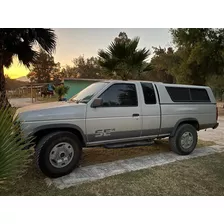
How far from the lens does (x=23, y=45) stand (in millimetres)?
6758

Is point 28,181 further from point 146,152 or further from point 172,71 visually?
point 172,71

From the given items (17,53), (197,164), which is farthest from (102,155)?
(17,53)

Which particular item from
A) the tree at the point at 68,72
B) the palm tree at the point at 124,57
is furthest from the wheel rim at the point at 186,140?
the tree at the point at 68,72

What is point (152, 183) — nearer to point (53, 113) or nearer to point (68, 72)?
point (53, 113)

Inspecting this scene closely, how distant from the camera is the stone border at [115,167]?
128 inches

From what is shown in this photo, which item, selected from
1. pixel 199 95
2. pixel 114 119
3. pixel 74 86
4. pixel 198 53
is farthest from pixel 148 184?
pixel 74 86

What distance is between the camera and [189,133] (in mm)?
4766

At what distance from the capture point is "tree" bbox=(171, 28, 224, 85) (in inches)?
443

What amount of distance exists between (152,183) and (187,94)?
2.57m

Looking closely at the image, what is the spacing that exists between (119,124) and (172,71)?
1210 cm

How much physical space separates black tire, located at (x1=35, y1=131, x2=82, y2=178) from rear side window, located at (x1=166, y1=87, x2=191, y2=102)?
2486mm

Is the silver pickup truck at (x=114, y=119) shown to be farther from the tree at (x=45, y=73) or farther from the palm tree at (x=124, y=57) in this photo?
the tree at (x=45, y=73)
